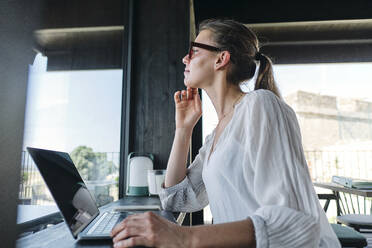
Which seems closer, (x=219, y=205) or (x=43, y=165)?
(x=43, y=165)

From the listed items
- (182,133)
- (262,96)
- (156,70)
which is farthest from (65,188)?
(156,70)

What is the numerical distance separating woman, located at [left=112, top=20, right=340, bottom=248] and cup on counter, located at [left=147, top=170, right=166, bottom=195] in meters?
0.42

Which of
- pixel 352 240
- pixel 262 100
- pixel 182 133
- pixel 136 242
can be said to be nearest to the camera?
pixel 136 242

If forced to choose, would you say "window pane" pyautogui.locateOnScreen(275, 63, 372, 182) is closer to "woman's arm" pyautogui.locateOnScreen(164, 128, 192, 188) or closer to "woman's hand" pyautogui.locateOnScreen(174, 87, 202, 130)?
"woman's hand" pyautogui.locateOnScreen(174, 87, 202, 130)

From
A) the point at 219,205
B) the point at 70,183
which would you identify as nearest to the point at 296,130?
the point at 219,205

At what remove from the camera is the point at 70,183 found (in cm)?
75

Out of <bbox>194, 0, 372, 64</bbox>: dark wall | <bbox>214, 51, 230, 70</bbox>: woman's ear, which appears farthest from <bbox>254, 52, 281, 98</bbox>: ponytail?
<bbox>194, 0, 372, 64</bbox>: dark wall

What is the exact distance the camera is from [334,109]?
3.27 meters

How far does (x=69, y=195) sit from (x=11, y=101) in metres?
0.28

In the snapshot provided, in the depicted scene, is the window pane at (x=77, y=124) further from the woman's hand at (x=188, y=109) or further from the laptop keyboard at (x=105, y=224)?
the woman's hand at (x=188, y=109)

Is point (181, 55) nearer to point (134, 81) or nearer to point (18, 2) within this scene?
point (134, 81)

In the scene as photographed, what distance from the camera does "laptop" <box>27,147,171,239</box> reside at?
610mm

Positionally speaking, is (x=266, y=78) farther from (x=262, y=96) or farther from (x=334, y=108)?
(x=334, y=108)

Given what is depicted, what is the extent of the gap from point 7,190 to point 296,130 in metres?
0.74
